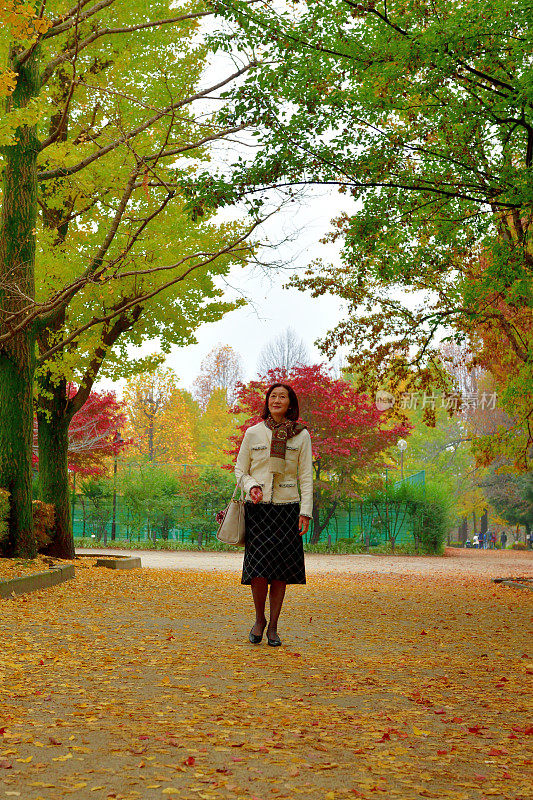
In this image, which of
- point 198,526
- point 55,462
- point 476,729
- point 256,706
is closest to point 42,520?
point 55,462

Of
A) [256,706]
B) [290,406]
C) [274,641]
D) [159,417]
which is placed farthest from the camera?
[159,417]

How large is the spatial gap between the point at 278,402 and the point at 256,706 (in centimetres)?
260

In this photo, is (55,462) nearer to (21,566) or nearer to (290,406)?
(21,566)

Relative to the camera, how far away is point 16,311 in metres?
11.8

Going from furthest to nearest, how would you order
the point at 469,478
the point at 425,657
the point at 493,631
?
the point at 469,478 → the point at 493,631 → the point at 425,657

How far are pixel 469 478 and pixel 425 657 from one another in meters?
41.3

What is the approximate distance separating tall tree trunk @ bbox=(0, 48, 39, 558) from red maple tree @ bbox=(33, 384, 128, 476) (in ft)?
41.2

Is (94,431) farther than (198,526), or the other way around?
(198,526)

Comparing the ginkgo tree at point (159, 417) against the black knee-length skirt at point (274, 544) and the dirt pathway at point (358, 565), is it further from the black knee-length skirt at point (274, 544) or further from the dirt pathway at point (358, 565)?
the black knee-length skirt at point (274, 544)

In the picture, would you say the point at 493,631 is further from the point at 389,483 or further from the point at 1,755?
the point at 389,483

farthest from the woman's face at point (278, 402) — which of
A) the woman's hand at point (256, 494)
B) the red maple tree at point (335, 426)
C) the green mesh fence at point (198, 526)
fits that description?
the green mesh fence at point (198, 526)

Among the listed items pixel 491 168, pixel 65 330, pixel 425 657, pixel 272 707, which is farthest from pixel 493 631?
pixel 65 330

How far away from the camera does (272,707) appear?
4.31 meters

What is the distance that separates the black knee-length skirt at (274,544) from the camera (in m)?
6.19
